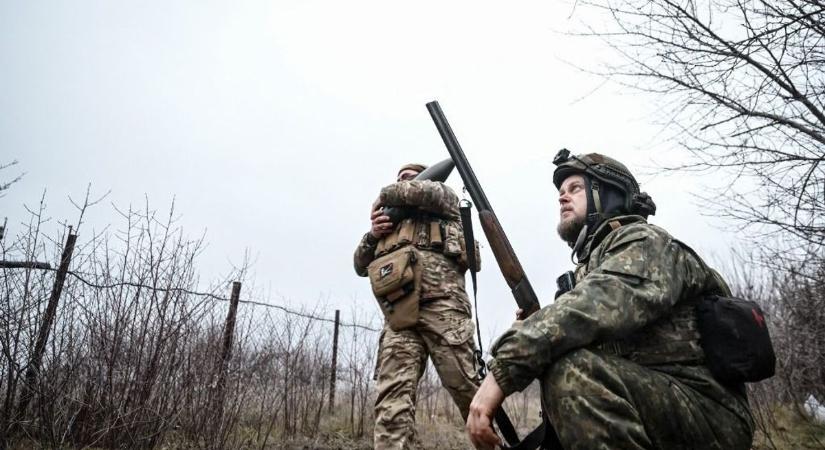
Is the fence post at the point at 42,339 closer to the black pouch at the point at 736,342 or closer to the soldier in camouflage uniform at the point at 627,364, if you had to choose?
the soldier in camouflage uniform at the point at 627,364

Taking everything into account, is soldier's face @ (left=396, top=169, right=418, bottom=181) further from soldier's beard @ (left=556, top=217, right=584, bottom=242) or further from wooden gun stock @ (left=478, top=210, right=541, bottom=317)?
soldier's beard @ (left=556, top=217, right=584, bottom=242)

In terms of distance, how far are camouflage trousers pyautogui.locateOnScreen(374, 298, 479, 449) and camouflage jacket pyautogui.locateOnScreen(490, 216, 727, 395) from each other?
146cm

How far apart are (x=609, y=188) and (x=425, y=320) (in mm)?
1539

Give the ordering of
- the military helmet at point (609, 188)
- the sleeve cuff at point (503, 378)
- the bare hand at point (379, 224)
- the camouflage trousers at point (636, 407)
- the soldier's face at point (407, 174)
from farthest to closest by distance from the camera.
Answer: the soldier's face at point (407, 174) < the bare hand at point (379, 224) < the military helmet at point (609, 188) < the sleeve cuff at point (503, 378) < the camouflage trousers at point (636, 407)

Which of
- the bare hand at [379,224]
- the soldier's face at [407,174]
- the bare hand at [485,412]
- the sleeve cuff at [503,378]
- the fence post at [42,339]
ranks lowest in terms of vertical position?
the bare hand at [485,412]

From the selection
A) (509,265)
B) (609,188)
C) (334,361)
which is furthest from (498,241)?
(334,361)

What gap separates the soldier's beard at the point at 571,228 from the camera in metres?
2.38

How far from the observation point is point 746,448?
1.76 m

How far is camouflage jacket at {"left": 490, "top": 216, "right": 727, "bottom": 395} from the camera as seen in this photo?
1.67 meters

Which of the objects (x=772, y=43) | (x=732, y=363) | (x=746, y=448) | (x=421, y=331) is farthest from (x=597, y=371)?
(x=772, y=43)

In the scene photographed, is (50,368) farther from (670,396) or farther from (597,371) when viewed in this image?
(670,396)

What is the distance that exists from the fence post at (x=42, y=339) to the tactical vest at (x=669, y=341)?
11.3 feet

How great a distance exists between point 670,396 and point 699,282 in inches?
18.3

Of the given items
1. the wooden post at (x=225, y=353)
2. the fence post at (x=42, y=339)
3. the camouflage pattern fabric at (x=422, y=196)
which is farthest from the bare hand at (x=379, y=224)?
the fence post at (x=42, y=339)
